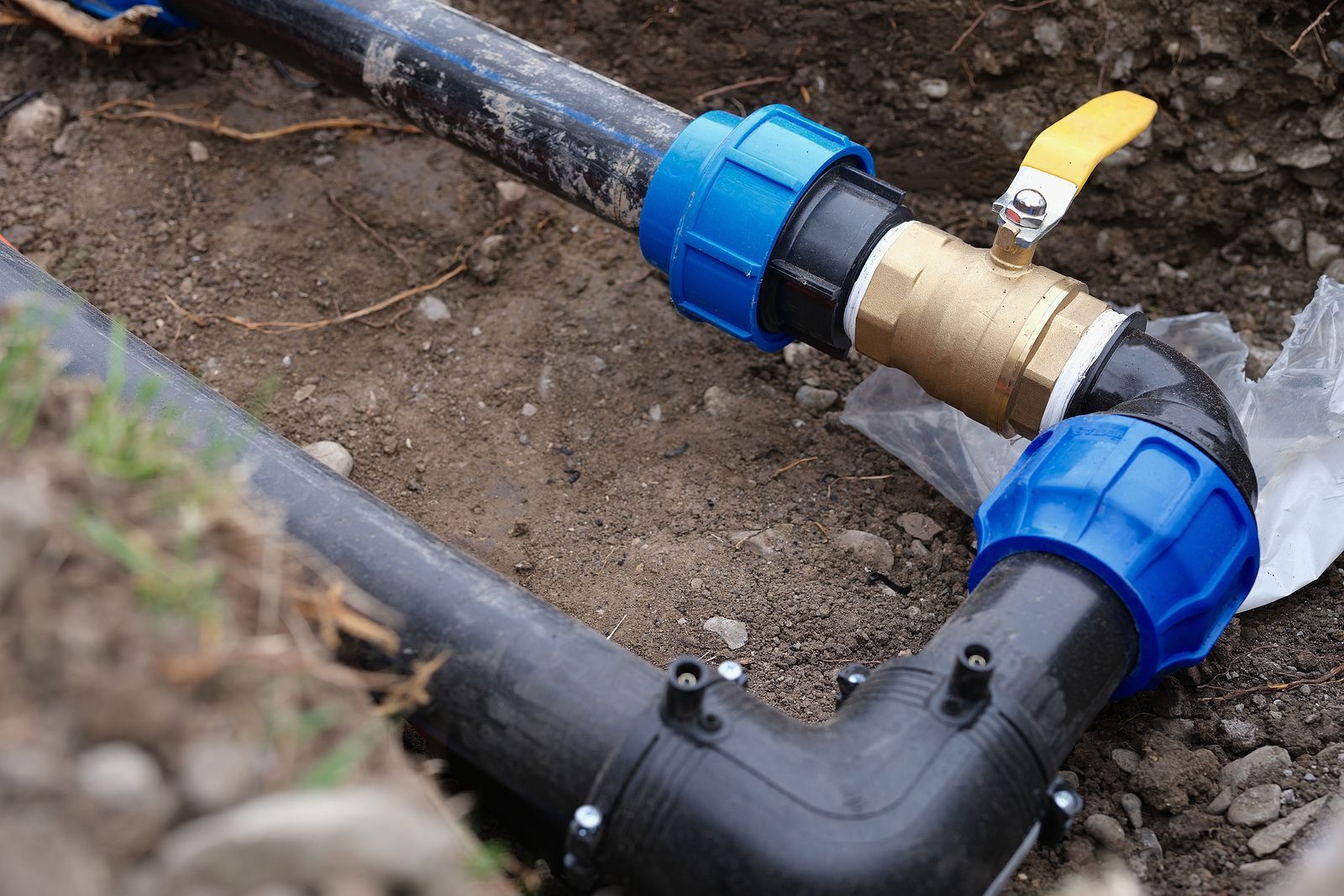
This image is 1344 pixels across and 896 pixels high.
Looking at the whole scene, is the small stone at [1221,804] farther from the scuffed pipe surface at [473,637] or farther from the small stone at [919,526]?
the scuffed pipe surface at [473,637]

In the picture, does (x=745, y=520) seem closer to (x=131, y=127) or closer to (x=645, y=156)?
(x=645, y=156)

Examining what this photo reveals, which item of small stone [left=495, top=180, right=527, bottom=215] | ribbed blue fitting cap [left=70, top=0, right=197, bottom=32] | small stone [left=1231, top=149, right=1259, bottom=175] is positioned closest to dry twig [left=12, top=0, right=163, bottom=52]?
ribbed blue fitting cap [left=70, top=0, right=197, bottom=32]

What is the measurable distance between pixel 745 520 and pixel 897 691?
32.4 inches

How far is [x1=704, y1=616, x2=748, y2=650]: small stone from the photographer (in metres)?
2.12

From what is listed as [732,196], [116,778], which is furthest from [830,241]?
[116,778]

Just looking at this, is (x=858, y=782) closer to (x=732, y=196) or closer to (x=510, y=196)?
(x=732, y=196)

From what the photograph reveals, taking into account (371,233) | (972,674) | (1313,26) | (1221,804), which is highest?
(1313,26)

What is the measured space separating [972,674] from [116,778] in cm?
100

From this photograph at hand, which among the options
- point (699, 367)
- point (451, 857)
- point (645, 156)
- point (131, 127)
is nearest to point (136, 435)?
point (451, 857)

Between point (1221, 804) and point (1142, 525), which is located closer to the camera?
point (1142, 525)

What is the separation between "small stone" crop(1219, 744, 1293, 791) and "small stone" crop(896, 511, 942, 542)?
68 cm

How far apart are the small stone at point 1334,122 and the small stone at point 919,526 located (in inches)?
52.9

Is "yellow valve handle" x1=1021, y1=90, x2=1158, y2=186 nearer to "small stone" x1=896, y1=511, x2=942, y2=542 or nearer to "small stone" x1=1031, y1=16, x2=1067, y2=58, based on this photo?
"small stone" x1=1031, y1=16, x2=1067, y2=58

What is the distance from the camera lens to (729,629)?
83.9 inches
